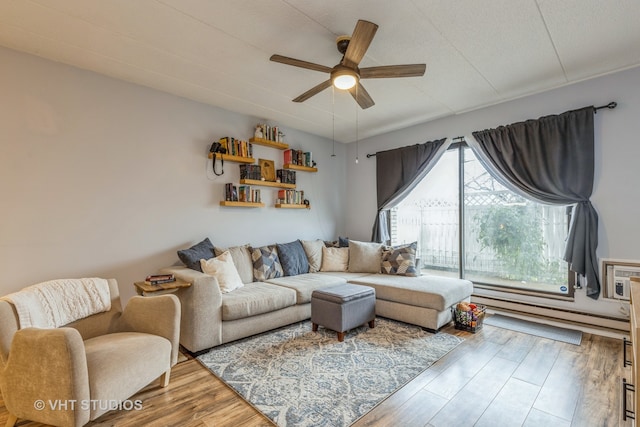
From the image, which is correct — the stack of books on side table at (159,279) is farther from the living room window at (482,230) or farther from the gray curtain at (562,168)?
the gray curtain at (562,168)

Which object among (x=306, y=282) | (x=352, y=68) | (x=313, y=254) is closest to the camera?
(x=352, y=68)

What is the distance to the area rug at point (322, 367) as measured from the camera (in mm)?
1895

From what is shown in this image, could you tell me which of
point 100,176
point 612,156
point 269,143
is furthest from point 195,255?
point 612,156

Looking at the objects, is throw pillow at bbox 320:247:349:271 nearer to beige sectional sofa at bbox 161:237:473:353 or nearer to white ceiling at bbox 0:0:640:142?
beige sectional sofa at bbox 161:237:473:353

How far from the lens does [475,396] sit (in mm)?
2010

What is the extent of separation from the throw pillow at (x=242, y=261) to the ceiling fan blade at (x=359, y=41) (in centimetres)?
246

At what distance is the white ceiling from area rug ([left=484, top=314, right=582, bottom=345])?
2.71m

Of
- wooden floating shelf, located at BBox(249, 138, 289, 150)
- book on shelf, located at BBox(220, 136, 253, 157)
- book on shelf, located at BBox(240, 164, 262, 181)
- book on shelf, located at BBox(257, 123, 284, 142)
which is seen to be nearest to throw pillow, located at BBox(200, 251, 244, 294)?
book on shelf, located at BBox(240, 164, 262, 181)

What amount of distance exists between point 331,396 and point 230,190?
275cm

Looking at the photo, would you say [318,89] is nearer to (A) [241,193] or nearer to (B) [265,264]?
(A) [241,193]

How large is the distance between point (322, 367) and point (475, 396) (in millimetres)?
1121

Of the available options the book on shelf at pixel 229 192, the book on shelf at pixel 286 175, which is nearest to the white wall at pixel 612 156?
the book on shelf at pixel 286 175

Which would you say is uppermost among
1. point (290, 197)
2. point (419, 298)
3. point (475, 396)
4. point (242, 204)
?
point (290, 197)

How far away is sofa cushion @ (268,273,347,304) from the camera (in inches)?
132
